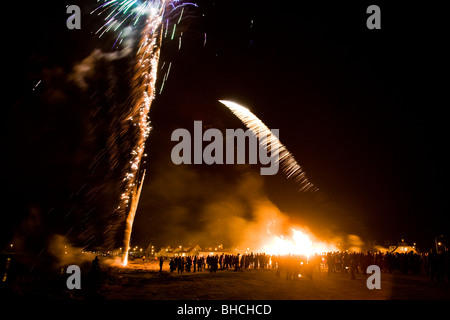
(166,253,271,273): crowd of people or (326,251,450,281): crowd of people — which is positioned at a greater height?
(326,251,450,281): crowd of people

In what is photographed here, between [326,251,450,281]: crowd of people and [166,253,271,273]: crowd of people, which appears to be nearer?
[326,251,450,281]: crowd of people

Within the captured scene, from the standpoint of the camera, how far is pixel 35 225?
4738 centimetres

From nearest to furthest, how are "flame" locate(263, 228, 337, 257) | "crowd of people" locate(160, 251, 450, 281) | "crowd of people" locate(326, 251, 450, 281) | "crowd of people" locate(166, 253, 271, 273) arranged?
"crowd of people" locate(160, 251, 450, 281)
"crowd of people" locate(326, 251, 450, 281)
"crowd of people" locate(166, 253, 271, 273)
"flame" locate(263, 228, 337, 257)

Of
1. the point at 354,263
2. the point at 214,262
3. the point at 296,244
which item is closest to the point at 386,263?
the point at 354,263

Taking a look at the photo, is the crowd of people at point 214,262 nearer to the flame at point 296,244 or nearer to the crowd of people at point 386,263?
the crowd of people at point 386,263

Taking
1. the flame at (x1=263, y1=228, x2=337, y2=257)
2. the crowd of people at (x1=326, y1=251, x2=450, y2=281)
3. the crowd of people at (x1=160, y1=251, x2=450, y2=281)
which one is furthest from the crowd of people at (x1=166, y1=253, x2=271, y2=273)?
the flame at (x1=263, y1=228, x2=337, y2=257)

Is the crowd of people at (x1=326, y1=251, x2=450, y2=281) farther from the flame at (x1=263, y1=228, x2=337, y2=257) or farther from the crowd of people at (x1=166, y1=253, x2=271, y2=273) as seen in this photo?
the flame at (x1=263, y1=228, x2=337, y2=257)

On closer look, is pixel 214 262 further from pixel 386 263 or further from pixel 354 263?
pixel 386 263

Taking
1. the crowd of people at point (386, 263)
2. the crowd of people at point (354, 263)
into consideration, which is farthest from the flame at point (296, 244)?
the crowd of people at point (386, 263)
